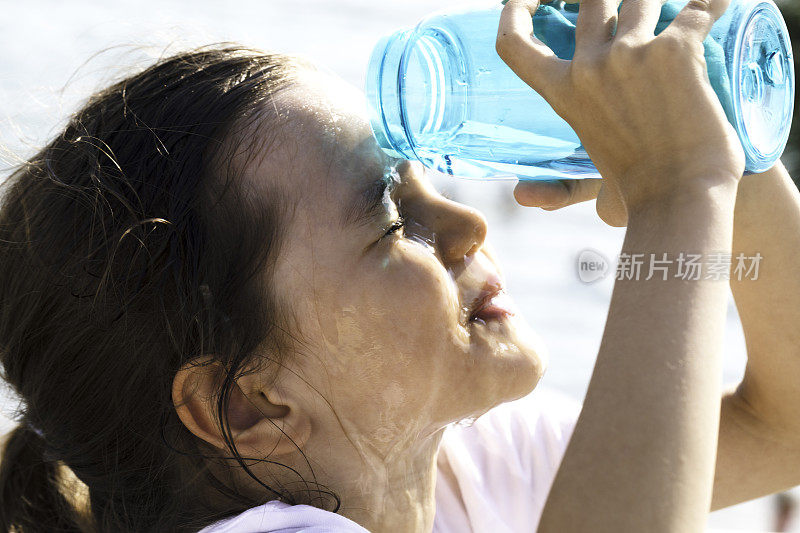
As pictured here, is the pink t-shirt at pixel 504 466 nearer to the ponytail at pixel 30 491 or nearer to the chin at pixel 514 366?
the chin at pixel 514 366

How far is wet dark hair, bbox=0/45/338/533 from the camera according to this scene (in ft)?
3.16

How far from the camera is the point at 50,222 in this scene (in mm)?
1022

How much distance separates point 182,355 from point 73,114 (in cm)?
38

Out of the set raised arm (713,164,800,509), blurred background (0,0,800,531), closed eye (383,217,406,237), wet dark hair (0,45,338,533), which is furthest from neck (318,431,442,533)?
blurred background (0,0,800,531)

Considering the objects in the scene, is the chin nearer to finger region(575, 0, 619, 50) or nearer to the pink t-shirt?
the pink t-shirt

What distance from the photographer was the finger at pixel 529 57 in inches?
30.0

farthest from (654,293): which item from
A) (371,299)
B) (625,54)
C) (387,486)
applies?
(387,486)

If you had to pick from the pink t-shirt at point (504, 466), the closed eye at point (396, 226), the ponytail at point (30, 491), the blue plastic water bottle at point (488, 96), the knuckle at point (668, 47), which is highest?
the knuckle at point (668, 47)

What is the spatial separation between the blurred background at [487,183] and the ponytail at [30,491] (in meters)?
1.06

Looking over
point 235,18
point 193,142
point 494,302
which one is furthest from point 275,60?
point 235,18

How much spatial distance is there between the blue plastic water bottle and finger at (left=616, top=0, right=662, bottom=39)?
3.8 inches

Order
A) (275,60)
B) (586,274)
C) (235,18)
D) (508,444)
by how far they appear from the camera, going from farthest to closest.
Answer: (235,18) < (586,274) < (508,444) < (275,60)

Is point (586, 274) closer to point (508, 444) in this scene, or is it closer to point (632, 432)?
point (508, 444)

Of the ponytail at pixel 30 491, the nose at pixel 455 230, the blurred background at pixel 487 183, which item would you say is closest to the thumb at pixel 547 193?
the nose at pixel 455 230
